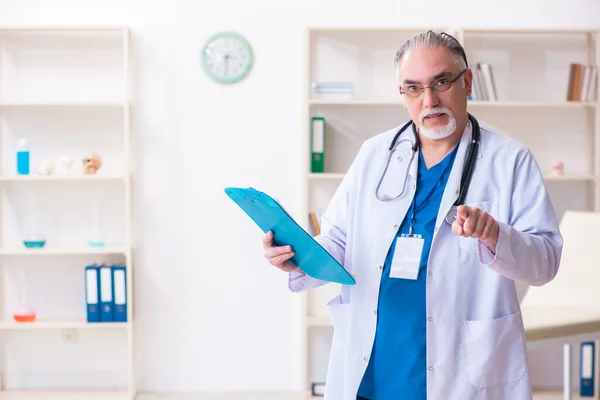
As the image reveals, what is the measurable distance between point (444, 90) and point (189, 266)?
103 inches

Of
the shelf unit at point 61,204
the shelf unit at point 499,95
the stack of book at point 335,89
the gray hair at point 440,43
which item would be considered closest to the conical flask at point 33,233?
the shelf unit at point 61,204

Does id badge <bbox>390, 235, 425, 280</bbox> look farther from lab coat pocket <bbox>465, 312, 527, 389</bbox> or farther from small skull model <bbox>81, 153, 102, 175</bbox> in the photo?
small skull model <bbox>81, 153, 102, 175</bbox>

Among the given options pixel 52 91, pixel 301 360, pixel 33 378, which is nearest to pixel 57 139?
pixel 52 91

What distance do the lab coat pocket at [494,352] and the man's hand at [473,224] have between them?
0.85 feet

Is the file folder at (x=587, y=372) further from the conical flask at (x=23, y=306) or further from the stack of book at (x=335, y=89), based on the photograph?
the conical flask at (x=23, y=306)

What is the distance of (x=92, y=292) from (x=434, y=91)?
8.68 ft

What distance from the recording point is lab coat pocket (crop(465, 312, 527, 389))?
1.64 metres

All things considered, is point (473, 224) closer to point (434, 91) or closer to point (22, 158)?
point (434, 91)

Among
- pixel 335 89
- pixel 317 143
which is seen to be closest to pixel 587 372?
pixel 317 143

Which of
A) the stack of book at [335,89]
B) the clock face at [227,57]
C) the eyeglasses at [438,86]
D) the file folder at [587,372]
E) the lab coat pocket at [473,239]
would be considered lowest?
the file folder at [587,372]

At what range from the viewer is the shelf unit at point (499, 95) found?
4062 millimetres

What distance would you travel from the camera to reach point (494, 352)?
5.38 ft

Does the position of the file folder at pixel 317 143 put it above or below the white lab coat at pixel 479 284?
above

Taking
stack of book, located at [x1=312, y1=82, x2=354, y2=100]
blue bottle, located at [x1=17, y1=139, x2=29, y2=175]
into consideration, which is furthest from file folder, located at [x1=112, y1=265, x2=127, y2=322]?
stack of book, located at [x1=312, y1=82, x2=354, y2=100]
